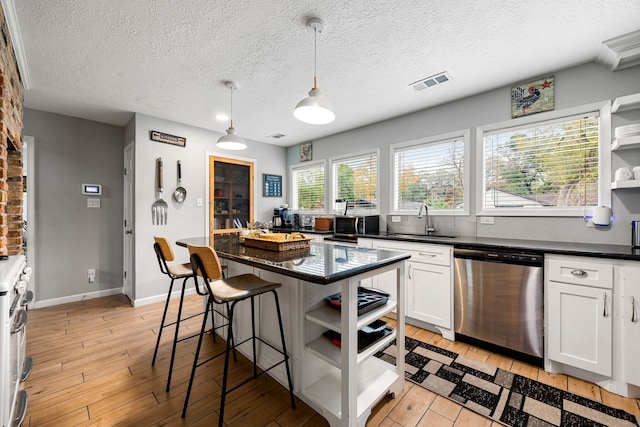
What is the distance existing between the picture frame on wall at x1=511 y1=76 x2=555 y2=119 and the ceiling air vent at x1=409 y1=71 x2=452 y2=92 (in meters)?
0.74

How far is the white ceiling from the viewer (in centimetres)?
181

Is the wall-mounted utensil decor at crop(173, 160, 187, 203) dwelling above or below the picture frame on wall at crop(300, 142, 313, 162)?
below

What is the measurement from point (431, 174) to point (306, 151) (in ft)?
8.06

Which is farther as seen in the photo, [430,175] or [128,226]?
[128,226]

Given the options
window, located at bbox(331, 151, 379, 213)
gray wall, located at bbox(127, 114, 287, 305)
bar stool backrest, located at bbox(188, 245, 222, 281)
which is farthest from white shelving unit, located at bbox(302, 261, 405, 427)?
gray wall, located at bbox(127, 114, 287, 305)

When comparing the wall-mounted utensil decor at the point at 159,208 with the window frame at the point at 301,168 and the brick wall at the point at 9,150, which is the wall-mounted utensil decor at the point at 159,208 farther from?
the window frame at the point at 301,168

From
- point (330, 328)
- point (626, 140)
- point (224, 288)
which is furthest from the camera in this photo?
point (626, 140)

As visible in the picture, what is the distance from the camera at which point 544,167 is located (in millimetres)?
2660

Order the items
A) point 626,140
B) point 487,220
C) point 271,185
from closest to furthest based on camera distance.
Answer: point 626,140, point 487,220, point 271,185

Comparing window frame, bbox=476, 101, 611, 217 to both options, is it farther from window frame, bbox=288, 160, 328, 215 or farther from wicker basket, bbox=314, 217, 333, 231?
window frame, bbox=288, 160, 328, 215

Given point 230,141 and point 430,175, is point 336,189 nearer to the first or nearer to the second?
point 430,175

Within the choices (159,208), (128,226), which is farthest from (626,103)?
(128,226)

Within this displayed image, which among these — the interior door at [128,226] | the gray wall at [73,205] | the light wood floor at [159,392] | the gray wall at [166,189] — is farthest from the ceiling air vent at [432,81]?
the gray wall at [73,205]

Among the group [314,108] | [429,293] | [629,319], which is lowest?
[429,293]
